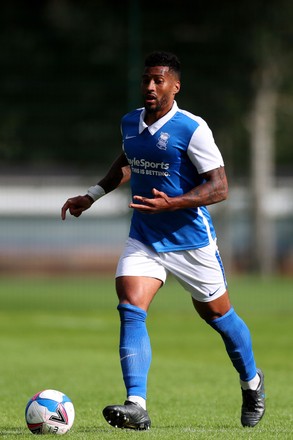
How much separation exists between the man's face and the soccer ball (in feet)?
6.42

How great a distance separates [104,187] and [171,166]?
2.58ft

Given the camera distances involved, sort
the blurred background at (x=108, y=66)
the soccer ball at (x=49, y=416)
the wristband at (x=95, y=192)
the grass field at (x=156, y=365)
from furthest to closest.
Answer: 1. the blurred background at (x=108, y=66)
2. the wristband at (x=95, y=192)
3. the grass field at (x=156, y=365)
4. the soccer ball at (x=49, y=416)

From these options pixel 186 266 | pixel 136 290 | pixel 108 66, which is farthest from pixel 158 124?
pixel 108 66

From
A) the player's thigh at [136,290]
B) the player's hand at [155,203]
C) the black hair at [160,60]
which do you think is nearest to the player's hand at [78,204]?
the player's thigh at [136,290]

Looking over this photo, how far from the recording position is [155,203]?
7.39 metres

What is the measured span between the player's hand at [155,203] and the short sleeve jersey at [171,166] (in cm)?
32

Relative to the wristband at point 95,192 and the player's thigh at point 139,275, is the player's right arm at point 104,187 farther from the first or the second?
the player's thigh at point 139,275

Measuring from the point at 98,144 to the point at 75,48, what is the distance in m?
2.49

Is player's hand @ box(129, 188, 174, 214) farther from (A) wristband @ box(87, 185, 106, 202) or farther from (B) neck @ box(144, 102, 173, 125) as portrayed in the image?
(A) wristband @ box(87, 185, 106, 202)

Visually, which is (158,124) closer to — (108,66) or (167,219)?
(167,219)

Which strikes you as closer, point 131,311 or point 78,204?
point 131,311

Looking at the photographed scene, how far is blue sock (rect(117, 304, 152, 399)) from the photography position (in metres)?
7.42

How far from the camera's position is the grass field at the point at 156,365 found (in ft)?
26.7

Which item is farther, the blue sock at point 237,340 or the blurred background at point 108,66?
the blurred background at point 108,66
